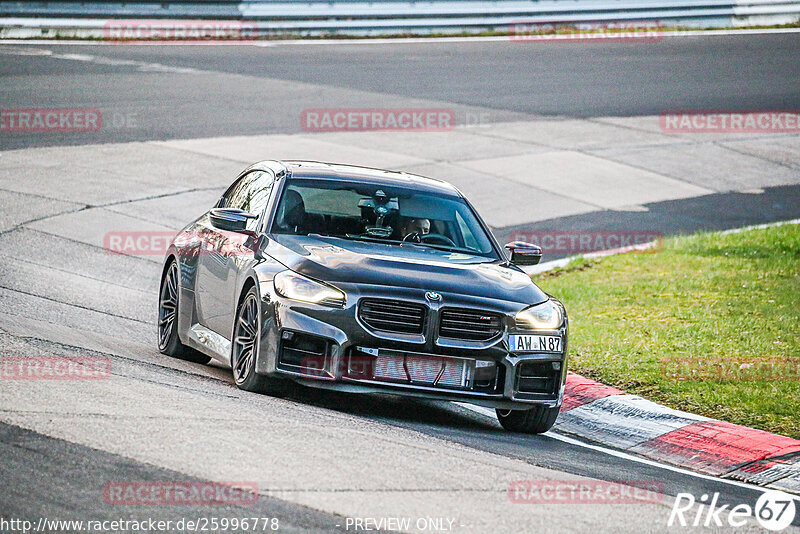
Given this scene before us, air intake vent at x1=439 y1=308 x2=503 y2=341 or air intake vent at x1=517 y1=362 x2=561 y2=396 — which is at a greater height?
air intake vent at x1=439 y1=308 x2=503 y2=341

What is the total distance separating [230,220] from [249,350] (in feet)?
3.44

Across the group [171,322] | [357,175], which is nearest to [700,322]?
[357,175]

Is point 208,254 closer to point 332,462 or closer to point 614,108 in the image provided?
point 332,462

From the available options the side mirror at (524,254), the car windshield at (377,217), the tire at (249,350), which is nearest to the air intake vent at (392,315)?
the tire at (249,350)

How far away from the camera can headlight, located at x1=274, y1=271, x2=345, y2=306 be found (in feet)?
27.3

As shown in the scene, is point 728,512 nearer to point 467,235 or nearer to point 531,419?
point 531,419

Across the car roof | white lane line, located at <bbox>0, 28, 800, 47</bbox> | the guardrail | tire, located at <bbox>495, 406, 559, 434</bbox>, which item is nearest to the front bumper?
tire, located at <bbox>495, 406, 559, 434</bbox>

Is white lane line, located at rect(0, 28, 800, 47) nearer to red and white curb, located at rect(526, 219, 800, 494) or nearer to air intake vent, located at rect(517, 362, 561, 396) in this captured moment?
red and white curb, located at rect(526, 219, 800, 494)

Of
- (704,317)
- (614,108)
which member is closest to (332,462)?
(704,317)

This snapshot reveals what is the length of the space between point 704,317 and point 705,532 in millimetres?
6584

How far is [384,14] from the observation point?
31.5 m

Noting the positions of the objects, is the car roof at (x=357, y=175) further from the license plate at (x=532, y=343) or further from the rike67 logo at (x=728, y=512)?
the rike67 logo at (x=728, y=512)

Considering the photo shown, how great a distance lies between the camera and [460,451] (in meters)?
7.60

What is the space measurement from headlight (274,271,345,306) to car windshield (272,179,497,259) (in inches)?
37.5
